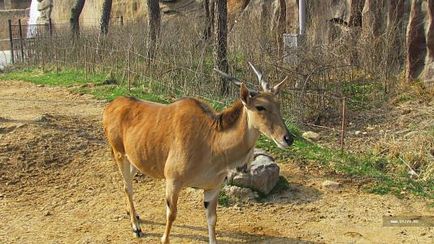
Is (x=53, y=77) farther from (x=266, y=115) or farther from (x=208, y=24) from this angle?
(x=266, y=115)

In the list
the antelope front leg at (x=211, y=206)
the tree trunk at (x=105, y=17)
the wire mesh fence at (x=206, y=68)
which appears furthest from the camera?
the tree trunk at (x=105, y=17)

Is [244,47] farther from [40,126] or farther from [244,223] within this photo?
[244,223]

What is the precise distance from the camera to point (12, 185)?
7.10m

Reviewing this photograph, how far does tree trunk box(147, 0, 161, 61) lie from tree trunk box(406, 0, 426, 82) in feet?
17.0

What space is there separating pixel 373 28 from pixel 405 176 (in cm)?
667

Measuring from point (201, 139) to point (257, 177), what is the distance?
4.75ft

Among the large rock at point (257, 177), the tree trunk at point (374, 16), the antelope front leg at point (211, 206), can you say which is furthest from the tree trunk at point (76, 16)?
the antelope front leg at point (211, 206)

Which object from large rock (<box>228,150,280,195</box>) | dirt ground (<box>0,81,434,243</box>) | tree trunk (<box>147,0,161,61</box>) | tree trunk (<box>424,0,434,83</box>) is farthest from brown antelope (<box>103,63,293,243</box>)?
tree trunk (<box>424,0,434,83</box>)

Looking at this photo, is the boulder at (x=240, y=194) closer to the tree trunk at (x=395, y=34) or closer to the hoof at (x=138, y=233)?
the hoof at (x=138, y=233)

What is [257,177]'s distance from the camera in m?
6.39

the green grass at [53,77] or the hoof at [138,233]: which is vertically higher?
the green grass at [53,77]

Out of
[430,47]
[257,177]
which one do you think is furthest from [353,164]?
[430,47]

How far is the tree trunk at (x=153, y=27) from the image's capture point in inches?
496

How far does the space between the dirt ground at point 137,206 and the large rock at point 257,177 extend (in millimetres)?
164
